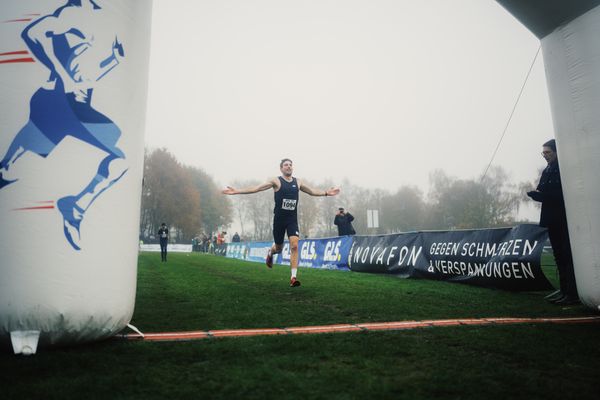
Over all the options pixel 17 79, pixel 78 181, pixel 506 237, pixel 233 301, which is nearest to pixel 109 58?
pixel 17 79

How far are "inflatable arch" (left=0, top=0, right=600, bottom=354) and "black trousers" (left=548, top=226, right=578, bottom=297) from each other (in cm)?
608

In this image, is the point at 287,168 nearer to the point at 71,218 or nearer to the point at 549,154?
the point at 549,154

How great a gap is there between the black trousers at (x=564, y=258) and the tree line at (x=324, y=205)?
152 ft

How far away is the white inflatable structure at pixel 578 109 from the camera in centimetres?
432

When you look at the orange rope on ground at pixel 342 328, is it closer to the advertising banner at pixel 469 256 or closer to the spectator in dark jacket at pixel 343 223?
the advertising banner at pixel 469 256

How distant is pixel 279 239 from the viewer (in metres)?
7.62

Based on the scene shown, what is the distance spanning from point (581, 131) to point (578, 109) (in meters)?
0.27

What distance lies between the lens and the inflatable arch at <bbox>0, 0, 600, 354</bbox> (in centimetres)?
263

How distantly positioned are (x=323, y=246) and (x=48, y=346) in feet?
43.4

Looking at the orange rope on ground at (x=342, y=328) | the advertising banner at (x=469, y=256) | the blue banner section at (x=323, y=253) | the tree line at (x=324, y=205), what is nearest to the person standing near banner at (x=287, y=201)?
the orange rope on ground at (x=342, y=328)

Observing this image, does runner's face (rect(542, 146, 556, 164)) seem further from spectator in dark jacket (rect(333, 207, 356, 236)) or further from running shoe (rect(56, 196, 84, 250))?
spectator in dark jacket (rect(333, 207, 356, 236))

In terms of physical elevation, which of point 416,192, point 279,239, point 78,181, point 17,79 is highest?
point 416,192

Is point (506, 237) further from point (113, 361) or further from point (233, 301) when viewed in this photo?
point (113, 361)

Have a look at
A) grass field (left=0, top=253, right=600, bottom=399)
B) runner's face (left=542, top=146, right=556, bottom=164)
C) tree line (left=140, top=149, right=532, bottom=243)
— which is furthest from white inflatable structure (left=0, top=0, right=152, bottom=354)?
tree line (left=140, top=149, right=532, bottom=243)
